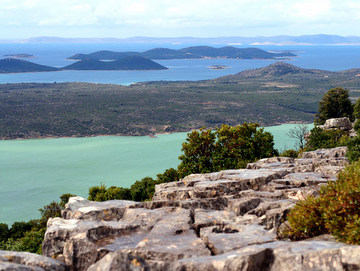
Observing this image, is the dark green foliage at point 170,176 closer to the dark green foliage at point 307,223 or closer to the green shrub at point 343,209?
the dark green foliage at point 307,223

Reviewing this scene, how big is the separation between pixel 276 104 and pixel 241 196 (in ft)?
516

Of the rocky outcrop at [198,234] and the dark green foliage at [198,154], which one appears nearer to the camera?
the rocky outcrop at [198,234]

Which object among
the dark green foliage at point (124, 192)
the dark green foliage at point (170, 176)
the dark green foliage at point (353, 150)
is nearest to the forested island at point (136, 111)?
the dark green foliage at point (124, 192)

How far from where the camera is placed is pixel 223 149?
47.4 meters

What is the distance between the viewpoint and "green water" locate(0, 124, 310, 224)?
254ft

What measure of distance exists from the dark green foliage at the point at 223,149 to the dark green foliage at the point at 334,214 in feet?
99.7

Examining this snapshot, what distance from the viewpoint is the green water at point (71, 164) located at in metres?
77.4

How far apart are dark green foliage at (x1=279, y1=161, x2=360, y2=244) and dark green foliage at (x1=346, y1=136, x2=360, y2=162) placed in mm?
17577

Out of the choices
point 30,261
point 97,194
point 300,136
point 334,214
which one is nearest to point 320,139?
point 300,136

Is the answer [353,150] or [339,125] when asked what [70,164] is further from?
[353,150]

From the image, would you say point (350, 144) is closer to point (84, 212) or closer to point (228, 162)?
point (228, 162)

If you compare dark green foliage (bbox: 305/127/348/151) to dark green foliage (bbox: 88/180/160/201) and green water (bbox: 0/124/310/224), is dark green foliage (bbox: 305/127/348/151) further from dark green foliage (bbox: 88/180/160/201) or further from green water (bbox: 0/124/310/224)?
green water (bbox: 0/124/310/224)

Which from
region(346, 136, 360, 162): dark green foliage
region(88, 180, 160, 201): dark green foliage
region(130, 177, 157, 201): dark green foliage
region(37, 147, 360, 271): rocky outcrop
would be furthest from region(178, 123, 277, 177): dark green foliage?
region(37, 147, 360, 271): rocky outcrop

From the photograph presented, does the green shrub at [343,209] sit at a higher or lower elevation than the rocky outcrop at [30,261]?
higher
